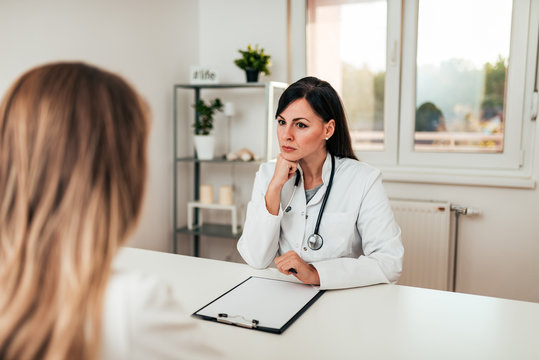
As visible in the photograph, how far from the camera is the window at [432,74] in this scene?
2.64 metres

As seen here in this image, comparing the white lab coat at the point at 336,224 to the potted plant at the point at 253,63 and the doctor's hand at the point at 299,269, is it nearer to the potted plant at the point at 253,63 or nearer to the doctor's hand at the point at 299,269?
the doctor's hand at the point at 299,269

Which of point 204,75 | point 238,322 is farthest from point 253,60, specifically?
point 238,322

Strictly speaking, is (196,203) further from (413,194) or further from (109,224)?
(109,224)

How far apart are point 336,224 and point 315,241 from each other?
0.11 meters

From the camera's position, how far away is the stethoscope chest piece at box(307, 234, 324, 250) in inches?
65.3

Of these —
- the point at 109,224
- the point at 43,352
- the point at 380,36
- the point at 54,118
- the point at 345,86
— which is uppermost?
the point at 380,36

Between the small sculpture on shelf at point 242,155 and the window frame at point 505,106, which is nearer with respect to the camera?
the window frame at point 505,106

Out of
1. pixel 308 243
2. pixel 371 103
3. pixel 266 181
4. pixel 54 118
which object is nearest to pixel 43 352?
pixel 54 118

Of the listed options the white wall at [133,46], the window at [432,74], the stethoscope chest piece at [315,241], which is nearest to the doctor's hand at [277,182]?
the stethoscope chest piece at [315,241]

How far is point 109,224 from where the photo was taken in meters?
0.60

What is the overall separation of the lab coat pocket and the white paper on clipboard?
0.99ft

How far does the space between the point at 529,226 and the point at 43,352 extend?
2710 mm

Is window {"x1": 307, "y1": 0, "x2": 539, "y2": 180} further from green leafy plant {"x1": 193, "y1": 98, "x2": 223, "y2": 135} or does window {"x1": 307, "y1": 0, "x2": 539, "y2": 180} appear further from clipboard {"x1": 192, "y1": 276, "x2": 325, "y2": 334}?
clipboard {"x1": 192, "y1": 276, "x2": 325, "y2": 334}

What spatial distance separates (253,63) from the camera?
2906 millimetres
